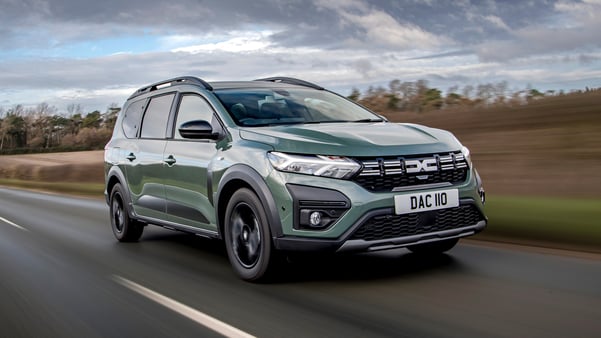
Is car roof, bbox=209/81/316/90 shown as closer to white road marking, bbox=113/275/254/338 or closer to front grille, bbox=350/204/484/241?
white road marking, bbox=113/275/254/338

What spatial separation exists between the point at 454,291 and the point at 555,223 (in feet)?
8.64

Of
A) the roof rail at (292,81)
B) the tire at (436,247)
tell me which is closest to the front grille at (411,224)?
the tire at (436,247)

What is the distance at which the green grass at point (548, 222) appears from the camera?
703cm

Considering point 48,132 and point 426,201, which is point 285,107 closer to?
point 426,201

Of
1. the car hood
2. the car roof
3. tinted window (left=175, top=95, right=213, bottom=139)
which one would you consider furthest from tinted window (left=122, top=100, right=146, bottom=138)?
the car hood

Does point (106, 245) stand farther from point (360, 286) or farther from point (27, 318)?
point (360, 286)

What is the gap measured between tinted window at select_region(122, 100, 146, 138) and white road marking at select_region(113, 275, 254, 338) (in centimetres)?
264

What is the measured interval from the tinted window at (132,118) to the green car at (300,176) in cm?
111

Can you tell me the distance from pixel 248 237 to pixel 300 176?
34.6 inches

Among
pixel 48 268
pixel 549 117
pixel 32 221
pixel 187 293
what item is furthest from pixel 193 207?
pixel 549 117

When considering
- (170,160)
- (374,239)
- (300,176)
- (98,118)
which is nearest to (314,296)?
(374,239)

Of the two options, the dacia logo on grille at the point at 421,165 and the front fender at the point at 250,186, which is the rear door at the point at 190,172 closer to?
the front fender at the point at 250,186

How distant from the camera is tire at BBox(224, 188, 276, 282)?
5660 millimetres

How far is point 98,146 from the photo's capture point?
5125 centimetres
